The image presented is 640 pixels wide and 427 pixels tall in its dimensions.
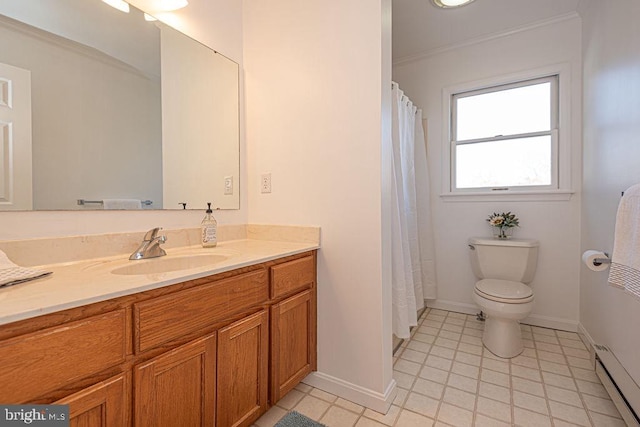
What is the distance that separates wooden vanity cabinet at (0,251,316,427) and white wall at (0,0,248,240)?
575 mm

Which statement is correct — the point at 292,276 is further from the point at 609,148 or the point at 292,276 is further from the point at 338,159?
the point at 609,148

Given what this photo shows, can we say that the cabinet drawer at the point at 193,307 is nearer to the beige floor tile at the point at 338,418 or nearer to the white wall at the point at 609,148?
the beige floor tile at the point at 338,418

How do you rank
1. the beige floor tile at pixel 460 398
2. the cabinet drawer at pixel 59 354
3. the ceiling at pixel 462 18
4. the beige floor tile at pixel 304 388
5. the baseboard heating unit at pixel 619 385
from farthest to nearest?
the ceiling at pixel 462 18
the beige floor tile at pixel 304 388
the beige floor tile at pixel 460 398
the baseboard heating unit at pixel 619 385
the cabinet drawer at pixel 59 354

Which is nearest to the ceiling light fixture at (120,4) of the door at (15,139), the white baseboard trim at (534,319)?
the door at (15,139)

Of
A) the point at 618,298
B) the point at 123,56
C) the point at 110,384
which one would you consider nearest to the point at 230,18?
the point at 123,56

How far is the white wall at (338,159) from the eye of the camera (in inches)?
54.4

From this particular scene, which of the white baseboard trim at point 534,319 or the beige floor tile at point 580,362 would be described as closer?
the beige floor tile at point 580,362

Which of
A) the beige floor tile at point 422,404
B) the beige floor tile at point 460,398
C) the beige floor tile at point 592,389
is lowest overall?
the beige floor tile at point 422,404

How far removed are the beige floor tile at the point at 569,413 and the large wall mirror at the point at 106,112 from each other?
2.01 meters

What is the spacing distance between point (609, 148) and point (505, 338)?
1.30 metres

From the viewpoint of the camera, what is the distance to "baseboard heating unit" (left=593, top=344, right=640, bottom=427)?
3.93 feet

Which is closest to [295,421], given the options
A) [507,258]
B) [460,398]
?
[460,398]

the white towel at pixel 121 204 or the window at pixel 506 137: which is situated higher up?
the window at pixel 506 137

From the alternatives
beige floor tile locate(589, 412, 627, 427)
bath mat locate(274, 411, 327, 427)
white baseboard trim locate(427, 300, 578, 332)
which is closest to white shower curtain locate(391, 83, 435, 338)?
white baseboard trim locate(427, 300, 578, 332)
